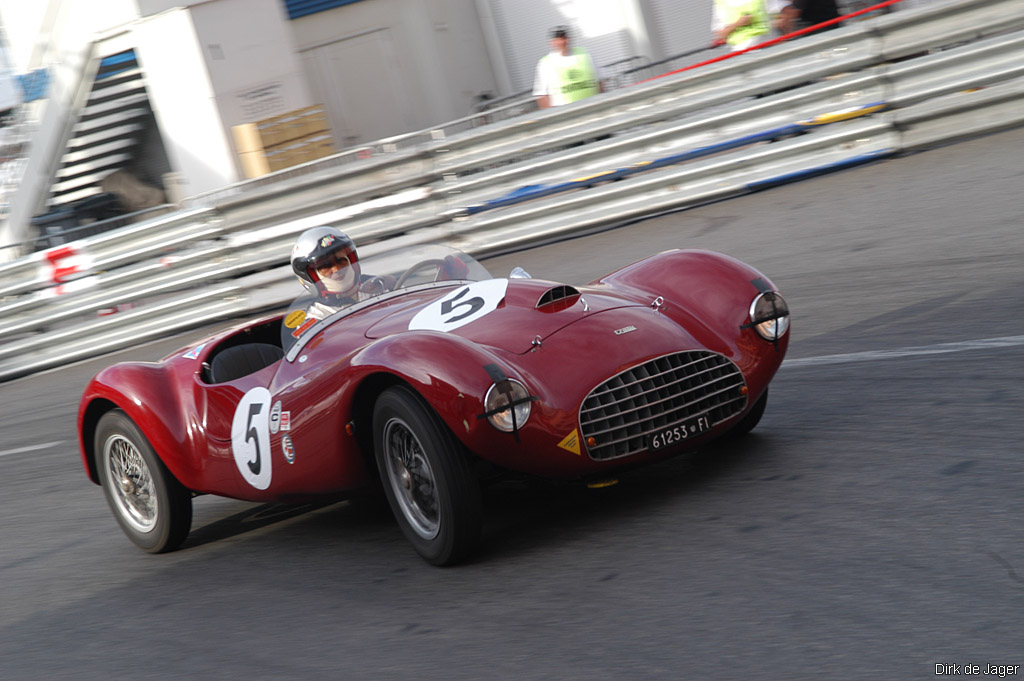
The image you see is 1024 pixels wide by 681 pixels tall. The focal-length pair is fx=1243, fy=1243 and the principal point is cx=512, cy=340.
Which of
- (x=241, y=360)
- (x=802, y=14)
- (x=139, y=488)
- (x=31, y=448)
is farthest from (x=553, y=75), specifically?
(x=139, y=488)

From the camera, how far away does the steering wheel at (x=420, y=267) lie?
530cm

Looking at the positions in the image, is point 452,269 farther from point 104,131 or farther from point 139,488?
point 104,131

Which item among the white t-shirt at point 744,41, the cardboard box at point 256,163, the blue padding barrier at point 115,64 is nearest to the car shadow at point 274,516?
the white t-shirt at point 744,41

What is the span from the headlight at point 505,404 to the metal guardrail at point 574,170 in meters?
6.76

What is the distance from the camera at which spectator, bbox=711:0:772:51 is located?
36.3 ft

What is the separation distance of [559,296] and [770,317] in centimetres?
77

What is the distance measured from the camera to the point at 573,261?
9.65 meters

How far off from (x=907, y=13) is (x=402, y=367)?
728 centimetres

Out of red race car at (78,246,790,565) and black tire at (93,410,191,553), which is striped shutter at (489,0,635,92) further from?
black tire at (93,410,191,553)

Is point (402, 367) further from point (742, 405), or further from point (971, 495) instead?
point (971, 495)

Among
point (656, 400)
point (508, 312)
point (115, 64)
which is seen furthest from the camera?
point (115, 64)

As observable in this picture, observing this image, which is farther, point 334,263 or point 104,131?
point 104,131

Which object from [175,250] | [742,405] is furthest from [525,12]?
[742,405]

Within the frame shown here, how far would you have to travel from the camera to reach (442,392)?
3902 mm
